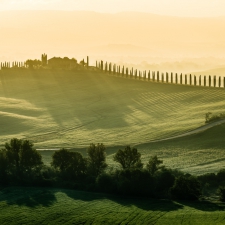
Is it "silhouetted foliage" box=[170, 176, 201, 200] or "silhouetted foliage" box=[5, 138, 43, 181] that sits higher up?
"silhouetted foliage" box=[5, 138, 43, 181]

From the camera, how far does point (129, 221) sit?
162 ft

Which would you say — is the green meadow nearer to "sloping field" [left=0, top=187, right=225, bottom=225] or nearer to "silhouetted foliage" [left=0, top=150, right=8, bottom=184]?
"sloping field" [left=0, top=187, right=225, bottom=225]

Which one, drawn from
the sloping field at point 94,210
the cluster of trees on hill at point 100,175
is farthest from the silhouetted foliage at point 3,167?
the sloping field at point 94,210

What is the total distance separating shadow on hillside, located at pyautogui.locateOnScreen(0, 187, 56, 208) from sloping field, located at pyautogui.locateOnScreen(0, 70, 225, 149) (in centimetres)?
2877

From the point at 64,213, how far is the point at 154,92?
9012 centimetres

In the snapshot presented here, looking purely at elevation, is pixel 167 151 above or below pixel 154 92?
below

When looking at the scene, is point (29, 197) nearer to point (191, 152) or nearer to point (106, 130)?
point (191, 152)

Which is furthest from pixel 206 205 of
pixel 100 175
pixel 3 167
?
pixel 3 167

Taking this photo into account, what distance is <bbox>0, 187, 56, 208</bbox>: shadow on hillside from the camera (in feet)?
182

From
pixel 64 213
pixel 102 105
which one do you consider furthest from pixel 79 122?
pixel 64 213

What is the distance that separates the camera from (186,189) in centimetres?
5788

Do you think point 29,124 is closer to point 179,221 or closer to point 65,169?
point 65,169

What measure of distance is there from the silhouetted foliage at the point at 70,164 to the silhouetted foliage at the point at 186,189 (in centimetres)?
1212

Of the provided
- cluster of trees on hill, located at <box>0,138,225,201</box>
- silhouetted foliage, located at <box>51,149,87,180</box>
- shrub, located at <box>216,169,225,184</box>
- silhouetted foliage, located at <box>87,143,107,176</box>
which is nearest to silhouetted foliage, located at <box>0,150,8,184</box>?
cluster of trees on hill, located at <box>0,138,225,201</box>
